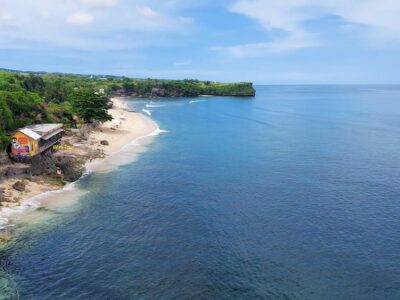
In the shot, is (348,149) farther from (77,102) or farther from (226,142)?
(77,102)

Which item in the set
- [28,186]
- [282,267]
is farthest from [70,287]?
[28,186]

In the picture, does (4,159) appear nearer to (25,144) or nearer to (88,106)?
(25,144)

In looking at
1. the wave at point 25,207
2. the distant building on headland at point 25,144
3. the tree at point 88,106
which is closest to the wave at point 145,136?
the tree at point 88,106

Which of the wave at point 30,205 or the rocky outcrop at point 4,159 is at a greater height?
the rocky outcrop at point 4,159

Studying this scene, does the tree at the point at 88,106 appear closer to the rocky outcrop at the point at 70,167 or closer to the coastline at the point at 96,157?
the coastline at the point at 96,157

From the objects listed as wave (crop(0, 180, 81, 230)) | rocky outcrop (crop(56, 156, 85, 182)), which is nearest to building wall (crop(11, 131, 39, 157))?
rocky outcrop (crop(56, 156, 85, 182))

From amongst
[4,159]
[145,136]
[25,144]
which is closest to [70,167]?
[25,144]

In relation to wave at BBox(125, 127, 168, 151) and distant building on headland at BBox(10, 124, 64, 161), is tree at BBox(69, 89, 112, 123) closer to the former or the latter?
wave at BBox(125, 127, 168, 151)
